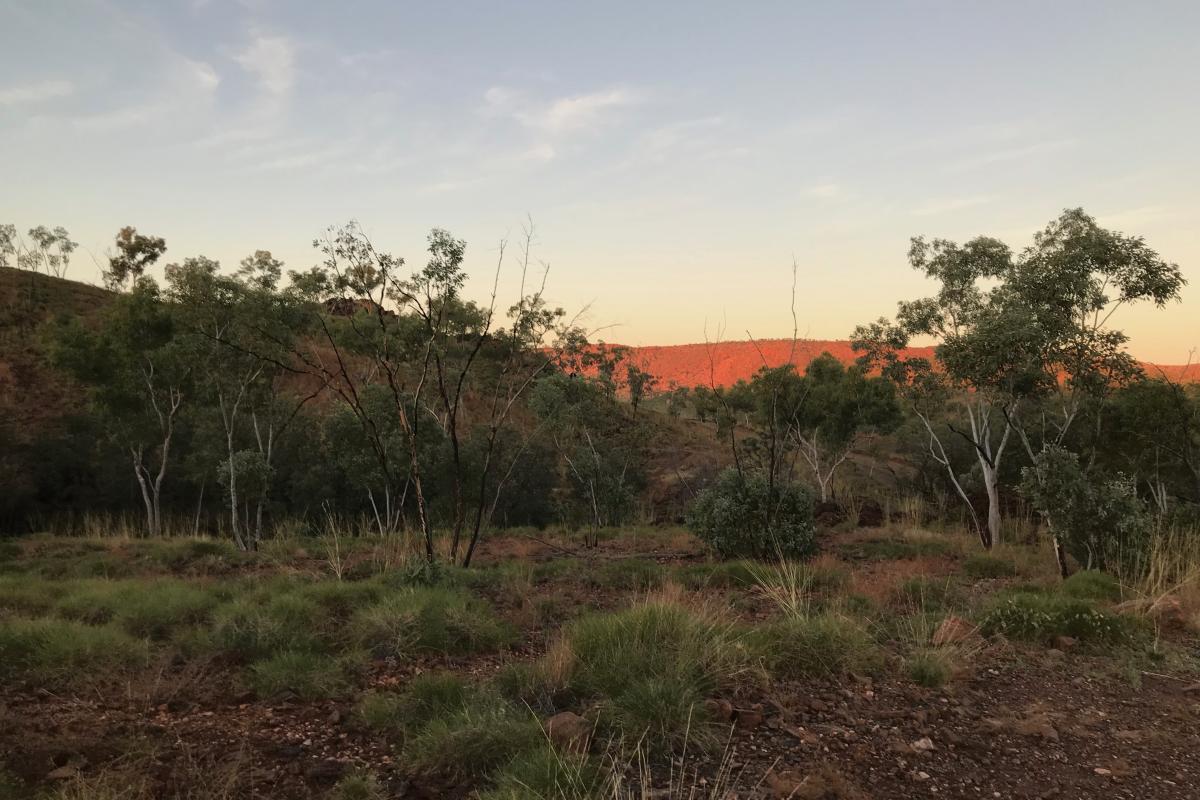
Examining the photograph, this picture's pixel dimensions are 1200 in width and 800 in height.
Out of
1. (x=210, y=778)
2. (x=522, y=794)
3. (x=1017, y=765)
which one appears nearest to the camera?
(x=522, y=794)

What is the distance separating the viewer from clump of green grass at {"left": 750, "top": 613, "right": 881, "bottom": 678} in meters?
5.24

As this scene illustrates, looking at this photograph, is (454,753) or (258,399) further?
(258,399)

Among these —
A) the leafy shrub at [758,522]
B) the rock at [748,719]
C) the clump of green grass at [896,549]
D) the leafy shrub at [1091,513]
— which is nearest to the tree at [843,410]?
the clump of green grass at [896,549]

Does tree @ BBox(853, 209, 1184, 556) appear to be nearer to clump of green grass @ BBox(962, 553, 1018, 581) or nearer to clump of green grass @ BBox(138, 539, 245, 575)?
clump of green grass @ BBox(962, 553, 1018, 581)


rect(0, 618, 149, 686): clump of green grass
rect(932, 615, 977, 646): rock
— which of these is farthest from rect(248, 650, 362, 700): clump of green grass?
rect(932, 615, 977, 646): rock

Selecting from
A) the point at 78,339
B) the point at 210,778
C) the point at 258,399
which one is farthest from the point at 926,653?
the point at 78,339

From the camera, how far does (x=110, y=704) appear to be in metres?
4.74

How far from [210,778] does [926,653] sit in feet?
16.5

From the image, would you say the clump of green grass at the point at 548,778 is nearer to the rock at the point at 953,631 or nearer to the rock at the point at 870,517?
the rock at the point at 953,631

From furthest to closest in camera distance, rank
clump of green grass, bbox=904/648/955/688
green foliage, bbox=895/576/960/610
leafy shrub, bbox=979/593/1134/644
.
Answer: green foliage, bbox=895/576/960/610 < leafy shrub, bbox=979/593/1134/644 < clump of green grass, bbox=904/648/955/688

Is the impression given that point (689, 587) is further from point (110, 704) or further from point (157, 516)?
point (157, 516)

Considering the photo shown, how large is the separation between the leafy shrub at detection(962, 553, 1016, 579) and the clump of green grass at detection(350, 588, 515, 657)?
8.62 m

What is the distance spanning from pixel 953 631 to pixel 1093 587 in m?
3.87

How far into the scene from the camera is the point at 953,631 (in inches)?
239
